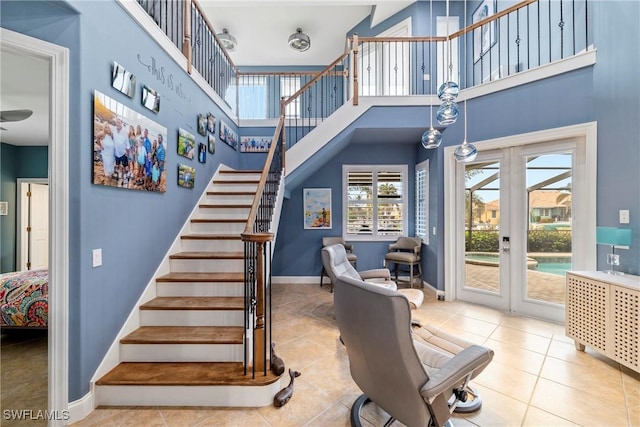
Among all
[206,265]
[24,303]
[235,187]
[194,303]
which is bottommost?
[24,303]

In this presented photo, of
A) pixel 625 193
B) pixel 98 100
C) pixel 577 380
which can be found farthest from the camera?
pixel 625 193

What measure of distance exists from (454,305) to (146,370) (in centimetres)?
393

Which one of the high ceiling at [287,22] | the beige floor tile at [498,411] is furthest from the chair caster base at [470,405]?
the high ceiling at [287,22]

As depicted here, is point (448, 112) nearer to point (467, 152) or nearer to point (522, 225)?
point (467, 152)

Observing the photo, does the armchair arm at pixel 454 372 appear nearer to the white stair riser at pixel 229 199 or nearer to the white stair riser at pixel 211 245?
the white stair riser at pixel 211 245

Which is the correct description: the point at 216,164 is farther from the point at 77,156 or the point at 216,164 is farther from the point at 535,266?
the point at 535,266

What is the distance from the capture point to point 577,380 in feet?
7.57

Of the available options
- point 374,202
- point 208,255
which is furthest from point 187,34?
point 374,202

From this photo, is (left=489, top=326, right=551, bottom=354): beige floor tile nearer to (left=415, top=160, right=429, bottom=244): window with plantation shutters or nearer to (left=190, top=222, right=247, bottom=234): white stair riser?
(left=415, top=160, right=429, bottom=244): window with plantation shutters

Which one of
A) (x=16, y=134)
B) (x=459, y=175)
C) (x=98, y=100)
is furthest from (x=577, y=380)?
(x=16, y=134)

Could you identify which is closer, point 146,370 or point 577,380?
point 146,370

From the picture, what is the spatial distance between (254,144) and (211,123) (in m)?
1.56

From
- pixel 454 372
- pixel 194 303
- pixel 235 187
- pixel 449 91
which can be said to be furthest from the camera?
pixel 235 187

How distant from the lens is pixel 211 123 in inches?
165
